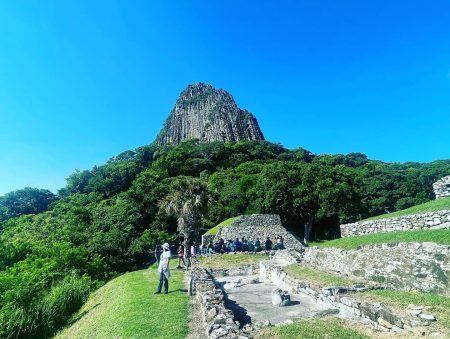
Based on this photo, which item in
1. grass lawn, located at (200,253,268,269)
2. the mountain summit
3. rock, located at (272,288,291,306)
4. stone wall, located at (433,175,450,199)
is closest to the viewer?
rock, located at (272,288,291,306)

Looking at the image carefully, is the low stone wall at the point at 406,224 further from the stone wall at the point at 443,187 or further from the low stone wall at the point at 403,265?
the stone wall at the point at 443,187

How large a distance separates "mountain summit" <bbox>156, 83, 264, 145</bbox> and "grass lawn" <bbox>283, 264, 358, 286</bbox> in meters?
98.2

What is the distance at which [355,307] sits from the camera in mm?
8375

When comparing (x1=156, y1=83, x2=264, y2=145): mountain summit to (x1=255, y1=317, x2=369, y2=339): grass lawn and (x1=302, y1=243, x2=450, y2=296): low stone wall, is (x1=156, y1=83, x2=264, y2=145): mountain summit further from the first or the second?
(x1=255, y1=317, x2=369, y2=339): grass lawn

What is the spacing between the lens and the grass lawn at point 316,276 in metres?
11.6

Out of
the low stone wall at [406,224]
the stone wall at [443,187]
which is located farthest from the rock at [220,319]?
the stone wall at [443,187]

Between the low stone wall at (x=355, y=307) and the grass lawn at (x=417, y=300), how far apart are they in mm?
390

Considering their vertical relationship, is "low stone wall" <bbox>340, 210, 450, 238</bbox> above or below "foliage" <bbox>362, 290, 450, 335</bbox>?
above

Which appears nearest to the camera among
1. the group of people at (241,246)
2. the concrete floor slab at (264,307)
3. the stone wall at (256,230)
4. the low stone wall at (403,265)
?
the low stone wall at (403,265)

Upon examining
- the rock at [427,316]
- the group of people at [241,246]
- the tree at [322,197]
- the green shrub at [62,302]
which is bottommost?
the green shrub at [62,302]

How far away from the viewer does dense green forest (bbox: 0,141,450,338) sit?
16641 millimetres

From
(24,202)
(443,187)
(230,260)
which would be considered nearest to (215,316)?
(230,260)

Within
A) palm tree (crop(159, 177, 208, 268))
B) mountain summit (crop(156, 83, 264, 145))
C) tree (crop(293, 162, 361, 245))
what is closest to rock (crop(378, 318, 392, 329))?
palm tree (crop(159, 177, 208, 268))

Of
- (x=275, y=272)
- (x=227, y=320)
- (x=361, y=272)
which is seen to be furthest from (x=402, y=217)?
(x=227, y=320)
